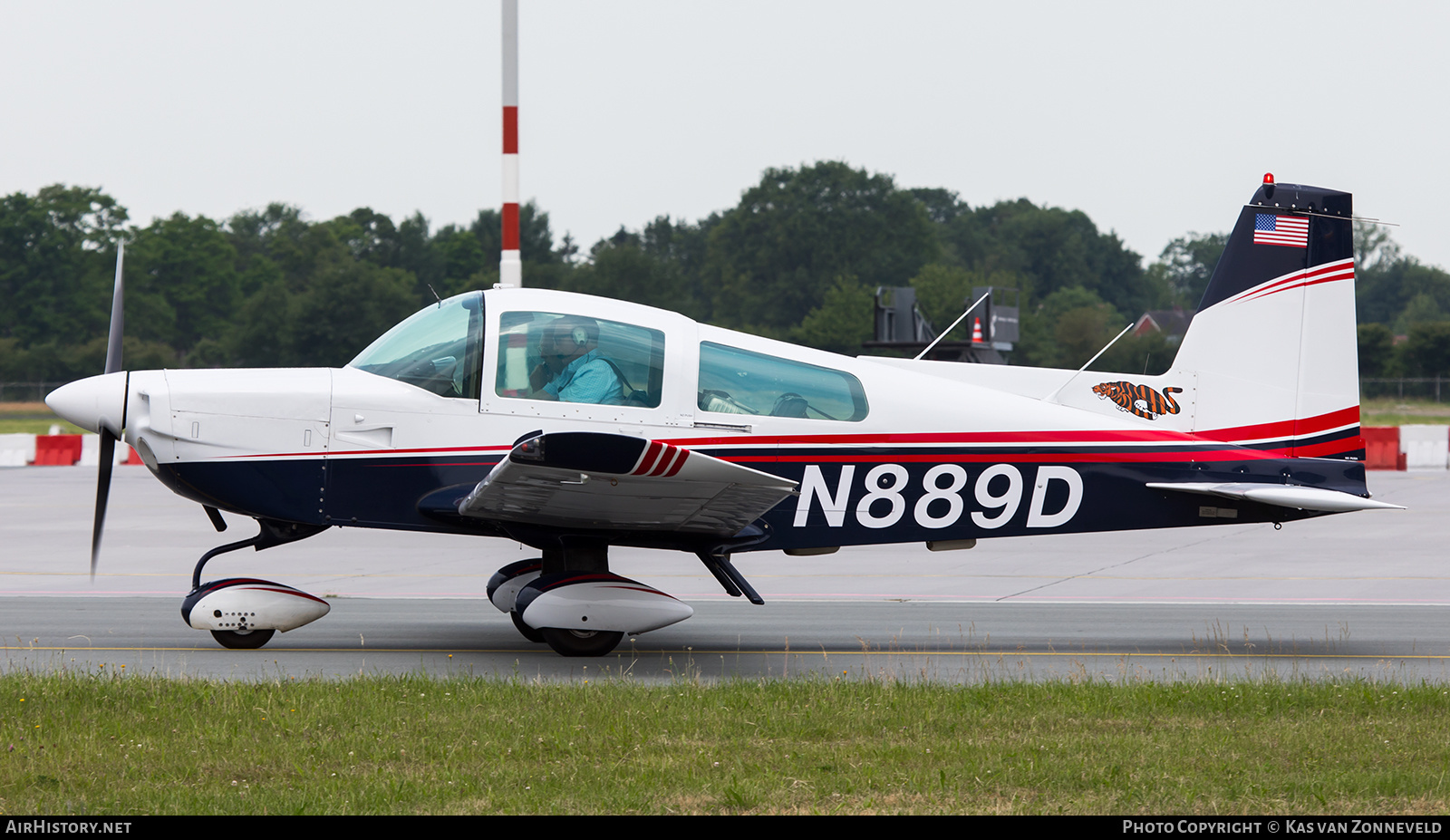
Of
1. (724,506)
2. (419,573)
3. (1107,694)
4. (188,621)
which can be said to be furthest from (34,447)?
(1107,694)

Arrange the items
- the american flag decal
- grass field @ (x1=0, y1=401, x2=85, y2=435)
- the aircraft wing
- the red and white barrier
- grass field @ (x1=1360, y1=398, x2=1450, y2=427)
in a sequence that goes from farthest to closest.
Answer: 1. grass field @ (x1=1360, y1=398, x2=1450, y2=427)
2. grass field @ (x1=0, y1=401, x2=85, y2=435)
3. the red and white barrier
4. the american flag decal
5. the aircraft wing

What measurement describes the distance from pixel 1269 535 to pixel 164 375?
1379 cm

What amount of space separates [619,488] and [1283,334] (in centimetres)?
492

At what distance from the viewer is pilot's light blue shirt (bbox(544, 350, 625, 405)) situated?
8641 mm

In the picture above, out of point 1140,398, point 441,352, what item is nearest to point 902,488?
Answer: point 1140,398

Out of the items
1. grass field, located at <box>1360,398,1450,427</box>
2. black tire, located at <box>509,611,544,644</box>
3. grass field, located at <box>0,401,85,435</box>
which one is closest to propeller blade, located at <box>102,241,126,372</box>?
black tire, located at <box>509,611,544,644</box>

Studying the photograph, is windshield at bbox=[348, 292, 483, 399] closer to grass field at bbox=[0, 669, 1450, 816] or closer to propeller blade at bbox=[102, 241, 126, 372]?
propeller blade at bbox=[102, 241, 126, 372]

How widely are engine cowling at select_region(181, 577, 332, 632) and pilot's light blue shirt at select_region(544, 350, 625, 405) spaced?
2.06 metres

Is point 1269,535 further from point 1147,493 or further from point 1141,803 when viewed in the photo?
point 1141,803

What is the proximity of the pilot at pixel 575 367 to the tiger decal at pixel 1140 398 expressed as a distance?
343 cm

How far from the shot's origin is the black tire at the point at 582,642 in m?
8.85

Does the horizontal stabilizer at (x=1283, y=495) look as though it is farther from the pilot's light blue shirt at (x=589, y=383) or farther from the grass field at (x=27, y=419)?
the grass field at (x=27, y=419)

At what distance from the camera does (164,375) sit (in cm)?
869

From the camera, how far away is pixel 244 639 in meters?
9.11
